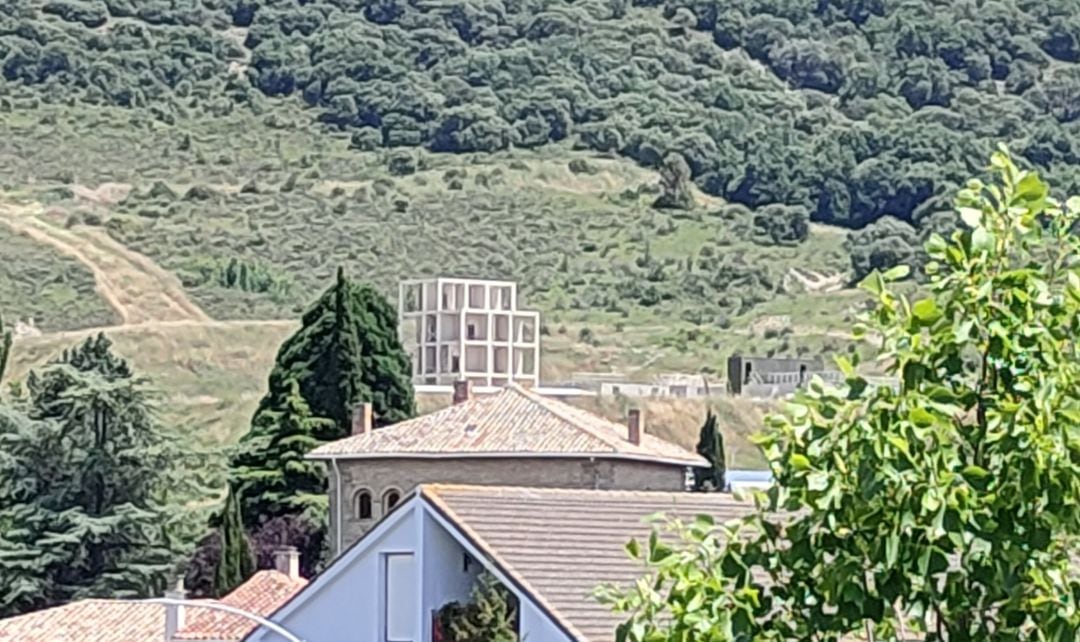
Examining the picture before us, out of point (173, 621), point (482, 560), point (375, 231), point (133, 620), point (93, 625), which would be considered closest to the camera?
point (482, 560)

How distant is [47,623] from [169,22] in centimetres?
13746

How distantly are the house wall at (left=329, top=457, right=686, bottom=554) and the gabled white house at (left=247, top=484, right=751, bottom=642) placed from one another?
76.4ft

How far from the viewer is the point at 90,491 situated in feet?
262

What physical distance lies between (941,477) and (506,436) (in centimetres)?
5294

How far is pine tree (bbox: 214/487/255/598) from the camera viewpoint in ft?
229

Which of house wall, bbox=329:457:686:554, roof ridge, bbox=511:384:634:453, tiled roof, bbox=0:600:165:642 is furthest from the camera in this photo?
roof ridge, bbox=511:384:634:453

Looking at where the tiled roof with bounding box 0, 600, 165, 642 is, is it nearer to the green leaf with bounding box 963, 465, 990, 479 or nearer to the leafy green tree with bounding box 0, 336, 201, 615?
the leafy green tree with bounding box 0, 336, 201, 615

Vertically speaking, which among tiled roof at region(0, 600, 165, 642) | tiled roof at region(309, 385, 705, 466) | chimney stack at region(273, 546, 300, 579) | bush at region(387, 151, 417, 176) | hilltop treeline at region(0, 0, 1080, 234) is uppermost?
hilltop treeline at region(0, 0, 1080, 234)

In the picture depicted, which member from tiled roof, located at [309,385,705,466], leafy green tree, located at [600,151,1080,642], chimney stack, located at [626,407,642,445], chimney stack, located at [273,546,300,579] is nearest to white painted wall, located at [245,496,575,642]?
chimney stack, located at [273,546,300,579]

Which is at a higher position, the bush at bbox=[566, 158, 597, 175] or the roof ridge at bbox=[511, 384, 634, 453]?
the bush at bbox=[566, 158, 597, 175]

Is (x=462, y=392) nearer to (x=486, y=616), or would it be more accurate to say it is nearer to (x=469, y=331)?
(x=486, y=616)

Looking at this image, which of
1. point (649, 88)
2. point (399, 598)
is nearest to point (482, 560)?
point (399, 598)

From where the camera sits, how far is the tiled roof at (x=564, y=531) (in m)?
34.5

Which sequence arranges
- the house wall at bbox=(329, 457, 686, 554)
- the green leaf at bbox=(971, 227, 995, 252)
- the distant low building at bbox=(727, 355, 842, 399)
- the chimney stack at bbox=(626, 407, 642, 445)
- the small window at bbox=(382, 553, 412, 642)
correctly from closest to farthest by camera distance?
the green leaf at bbox=(971, 227, 995, 252), the small window at bbox=(382, 553, 412, 642), the house wall at bbox=(329, 457, 686, 554), the chimney stack at bbox=(626, 407, 642, 445), the distant low building at bbox=(727, 355, 842, 399)
